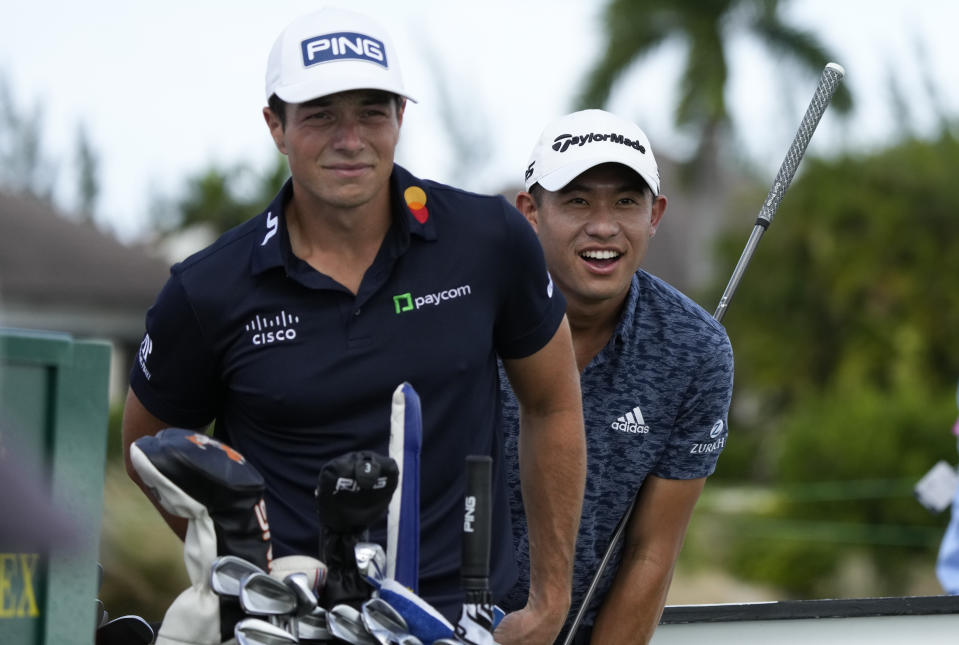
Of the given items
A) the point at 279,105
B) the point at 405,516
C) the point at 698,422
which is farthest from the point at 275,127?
the point at 698,422

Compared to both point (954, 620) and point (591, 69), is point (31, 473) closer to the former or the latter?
point (954, 620)

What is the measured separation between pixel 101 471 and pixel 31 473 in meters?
0.16

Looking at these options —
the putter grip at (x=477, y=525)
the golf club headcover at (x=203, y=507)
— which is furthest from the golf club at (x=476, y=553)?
the golf club headcover at (x=203, y=507)

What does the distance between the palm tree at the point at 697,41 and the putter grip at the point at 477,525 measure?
2185 cm

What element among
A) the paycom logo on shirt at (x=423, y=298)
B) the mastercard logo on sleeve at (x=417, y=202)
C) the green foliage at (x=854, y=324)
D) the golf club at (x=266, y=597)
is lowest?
the golf club at (x=266, y=597)

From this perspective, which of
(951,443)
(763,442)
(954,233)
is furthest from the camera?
(763,442)

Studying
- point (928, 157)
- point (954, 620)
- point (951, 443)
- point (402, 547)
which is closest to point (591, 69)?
point (928, 157)

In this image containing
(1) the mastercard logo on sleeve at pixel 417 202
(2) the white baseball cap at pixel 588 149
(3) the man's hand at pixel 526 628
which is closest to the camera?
(1) the mastercard logo on sleeve at pixel 417 202

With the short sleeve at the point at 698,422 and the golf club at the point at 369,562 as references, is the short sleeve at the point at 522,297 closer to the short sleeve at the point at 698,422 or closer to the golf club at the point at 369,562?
the short sleeve at the point at 698,422

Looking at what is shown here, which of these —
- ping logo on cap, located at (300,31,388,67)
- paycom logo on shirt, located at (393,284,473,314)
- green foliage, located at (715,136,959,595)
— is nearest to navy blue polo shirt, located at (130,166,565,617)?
paycom logo on shirt, located at (393,284,473,314)

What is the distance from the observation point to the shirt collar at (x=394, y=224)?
2.94 metres

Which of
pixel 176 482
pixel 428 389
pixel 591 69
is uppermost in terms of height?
pixel 591 69

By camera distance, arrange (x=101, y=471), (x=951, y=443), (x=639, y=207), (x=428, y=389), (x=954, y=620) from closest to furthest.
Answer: (x=101, y=471) → (x=428, y=389) → (x=639, y=207) → (x=954, y=620) → (x=951, y=443)

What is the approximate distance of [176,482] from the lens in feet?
7.47
